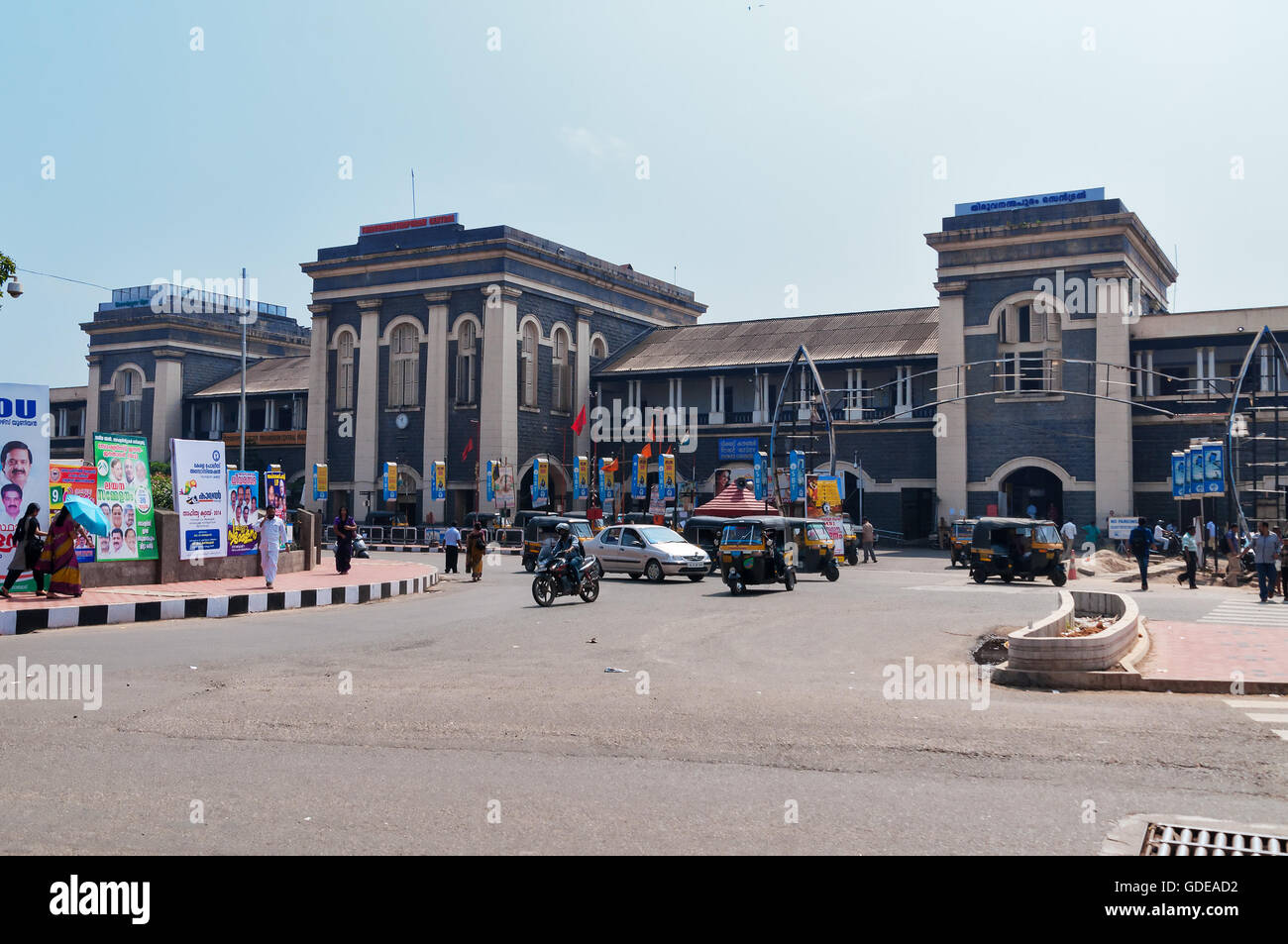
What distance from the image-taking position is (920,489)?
4931cm

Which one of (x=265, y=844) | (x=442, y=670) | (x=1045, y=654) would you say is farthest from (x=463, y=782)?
(x=1045, y=654)

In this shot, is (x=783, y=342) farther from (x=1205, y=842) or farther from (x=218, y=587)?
(x=1205, y=842)

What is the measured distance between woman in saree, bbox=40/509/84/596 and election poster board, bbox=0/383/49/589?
0.60 meters

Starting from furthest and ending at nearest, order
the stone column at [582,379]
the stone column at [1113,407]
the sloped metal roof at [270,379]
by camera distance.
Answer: the sloped metal roof at [270,379], the stone column at [582,379], the stone column at [1113,407]

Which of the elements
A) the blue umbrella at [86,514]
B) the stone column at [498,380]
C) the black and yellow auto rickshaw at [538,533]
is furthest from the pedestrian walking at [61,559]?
the stone column at [498,380]

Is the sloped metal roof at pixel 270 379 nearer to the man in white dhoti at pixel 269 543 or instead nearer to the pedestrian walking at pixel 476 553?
the pedestrian walking at pixel 476 553

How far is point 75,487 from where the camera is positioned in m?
19.3

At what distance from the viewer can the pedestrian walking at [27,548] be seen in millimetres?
17469

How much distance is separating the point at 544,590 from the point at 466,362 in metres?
36.0

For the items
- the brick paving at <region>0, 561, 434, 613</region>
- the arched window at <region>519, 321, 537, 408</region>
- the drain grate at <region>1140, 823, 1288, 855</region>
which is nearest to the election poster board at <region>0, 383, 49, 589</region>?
the brick paving at <region>0, 561, 434, 613</region>

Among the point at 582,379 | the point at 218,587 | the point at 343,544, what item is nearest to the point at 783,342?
the point at 582,379

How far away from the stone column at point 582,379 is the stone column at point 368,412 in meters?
10.1

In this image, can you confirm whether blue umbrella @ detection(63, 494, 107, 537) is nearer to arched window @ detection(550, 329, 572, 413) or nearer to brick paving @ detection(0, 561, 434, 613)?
brick paving @ detection(0, 561, 434, 613)
